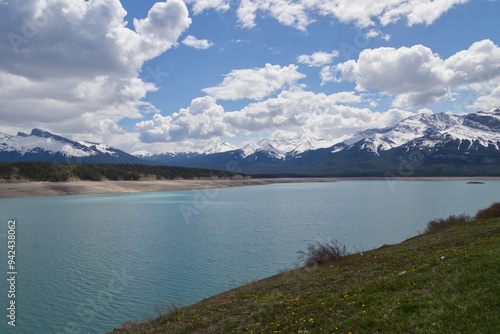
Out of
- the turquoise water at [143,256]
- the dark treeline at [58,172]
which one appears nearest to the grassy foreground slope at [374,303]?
the turquoise water at [143,256]

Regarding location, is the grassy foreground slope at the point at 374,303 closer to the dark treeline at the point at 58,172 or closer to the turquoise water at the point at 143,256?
the turquoise water at the point at 143,256

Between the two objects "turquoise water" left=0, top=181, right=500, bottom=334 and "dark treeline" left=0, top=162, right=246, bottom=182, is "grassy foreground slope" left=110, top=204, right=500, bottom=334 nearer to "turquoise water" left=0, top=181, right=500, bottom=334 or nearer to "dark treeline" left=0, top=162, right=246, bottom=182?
"turquoise water" left=0, top=181, right=500, bottom=334

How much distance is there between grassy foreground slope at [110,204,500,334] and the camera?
8.60 m

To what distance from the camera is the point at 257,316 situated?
42.0 feet

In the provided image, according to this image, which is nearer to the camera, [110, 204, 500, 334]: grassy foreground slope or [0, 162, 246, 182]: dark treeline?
[110, 204, 500, 334]: grassy foreground slope

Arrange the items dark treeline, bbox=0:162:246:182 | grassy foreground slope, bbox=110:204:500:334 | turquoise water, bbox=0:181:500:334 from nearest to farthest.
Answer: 1. grassy foreground slope, bbox=110:204:500:334
2. turquoise water, bbox=0:181:500:334
3. dark treeline, bbox=0:162:246:182

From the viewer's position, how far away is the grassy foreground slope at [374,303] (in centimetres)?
860

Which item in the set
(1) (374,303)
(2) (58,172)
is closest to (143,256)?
(1) (374,303)

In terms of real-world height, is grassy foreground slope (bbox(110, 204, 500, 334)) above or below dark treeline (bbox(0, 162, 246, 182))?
below

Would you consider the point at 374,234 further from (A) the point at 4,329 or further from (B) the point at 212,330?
(A) the point at 4,329

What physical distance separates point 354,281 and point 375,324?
6.29 m

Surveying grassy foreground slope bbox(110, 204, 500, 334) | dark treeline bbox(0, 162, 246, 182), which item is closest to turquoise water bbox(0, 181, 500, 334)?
grassy foreground slope bbox(110, 204, 500, 334)

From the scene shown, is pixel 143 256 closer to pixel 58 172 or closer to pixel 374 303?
pixel 374 303

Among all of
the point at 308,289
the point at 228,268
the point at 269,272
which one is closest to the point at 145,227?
the point at 228,268
